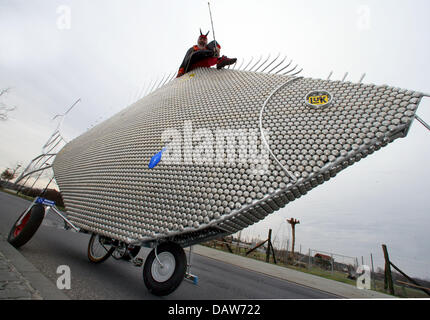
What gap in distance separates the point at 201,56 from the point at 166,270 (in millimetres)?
4820

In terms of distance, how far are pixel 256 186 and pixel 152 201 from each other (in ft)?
3.82

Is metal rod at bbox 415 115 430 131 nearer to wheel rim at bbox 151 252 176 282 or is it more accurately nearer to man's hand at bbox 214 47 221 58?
wheel rim at bbox 151 252 176 282

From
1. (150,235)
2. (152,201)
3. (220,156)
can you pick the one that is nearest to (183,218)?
(150,235)

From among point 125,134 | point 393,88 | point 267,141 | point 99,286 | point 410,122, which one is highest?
point 393,88

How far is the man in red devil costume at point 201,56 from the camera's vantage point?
5.00 metres

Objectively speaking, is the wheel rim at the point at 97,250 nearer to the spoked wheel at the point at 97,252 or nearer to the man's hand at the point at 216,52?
the spoked wheel at the point at 97,252

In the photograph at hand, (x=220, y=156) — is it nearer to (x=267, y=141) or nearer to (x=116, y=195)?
(x=267, y=141)

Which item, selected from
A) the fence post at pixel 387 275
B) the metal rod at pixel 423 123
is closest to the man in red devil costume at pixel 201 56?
the metal rod at pixel 423 123

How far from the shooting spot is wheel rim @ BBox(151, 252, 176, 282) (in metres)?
1.94

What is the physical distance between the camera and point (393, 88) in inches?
75.3

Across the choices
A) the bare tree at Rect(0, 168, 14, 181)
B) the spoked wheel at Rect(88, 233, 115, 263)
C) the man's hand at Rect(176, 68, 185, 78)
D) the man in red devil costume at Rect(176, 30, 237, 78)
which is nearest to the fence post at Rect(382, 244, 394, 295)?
the spoked wheel at Rect(88, 233, 115, 263)

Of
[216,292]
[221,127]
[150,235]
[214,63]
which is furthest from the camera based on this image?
[214,63]

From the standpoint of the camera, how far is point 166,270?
197 centimetres

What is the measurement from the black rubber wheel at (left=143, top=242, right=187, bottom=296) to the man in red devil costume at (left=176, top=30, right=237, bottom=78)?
4185 millimetres
